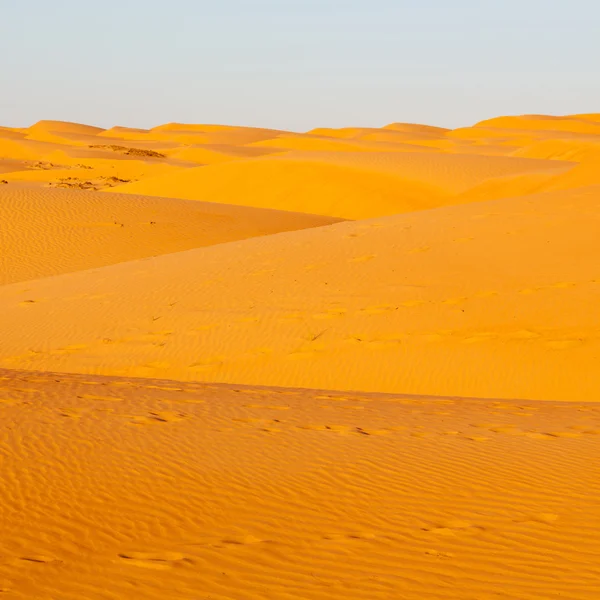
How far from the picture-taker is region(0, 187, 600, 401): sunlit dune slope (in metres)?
10.5

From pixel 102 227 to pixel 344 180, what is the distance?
472 inches

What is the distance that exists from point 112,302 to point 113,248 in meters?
8.00

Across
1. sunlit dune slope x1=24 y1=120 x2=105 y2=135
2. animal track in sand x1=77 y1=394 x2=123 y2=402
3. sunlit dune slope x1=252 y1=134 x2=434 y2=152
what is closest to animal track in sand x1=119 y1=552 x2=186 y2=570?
animal track in sand x1=77 y1=394 x2=123 y2=402

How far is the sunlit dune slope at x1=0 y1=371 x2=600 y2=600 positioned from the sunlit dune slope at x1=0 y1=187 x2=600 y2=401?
2897mm

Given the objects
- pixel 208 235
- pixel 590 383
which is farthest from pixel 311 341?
pixel 208 235

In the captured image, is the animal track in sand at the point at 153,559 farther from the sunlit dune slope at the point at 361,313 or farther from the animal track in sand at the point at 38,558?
the sunlit dune slope at the point at 361,313

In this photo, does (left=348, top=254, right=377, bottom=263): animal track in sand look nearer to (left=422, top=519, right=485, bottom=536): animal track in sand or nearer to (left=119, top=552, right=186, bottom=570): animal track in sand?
(left=422, top=519, right=485, bottom=536): animal track in sand

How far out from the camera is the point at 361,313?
479 inches

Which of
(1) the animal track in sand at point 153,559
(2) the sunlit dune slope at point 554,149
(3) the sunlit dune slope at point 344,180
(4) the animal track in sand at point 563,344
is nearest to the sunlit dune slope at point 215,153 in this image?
(2) the sunlit dune slope at point 554,149

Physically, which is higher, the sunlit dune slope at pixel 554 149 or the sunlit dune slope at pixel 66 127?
the sunlit dune slope at pixel 66 127

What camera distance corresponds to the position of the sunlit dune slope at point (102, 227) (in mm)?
21031

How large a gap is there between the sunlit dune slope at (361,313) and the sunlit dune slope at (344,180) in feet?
47.5

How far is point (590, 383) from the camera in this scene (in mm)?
9820

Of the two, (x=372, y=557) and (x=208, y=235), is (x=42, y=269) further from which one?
(x=372, y=557)
